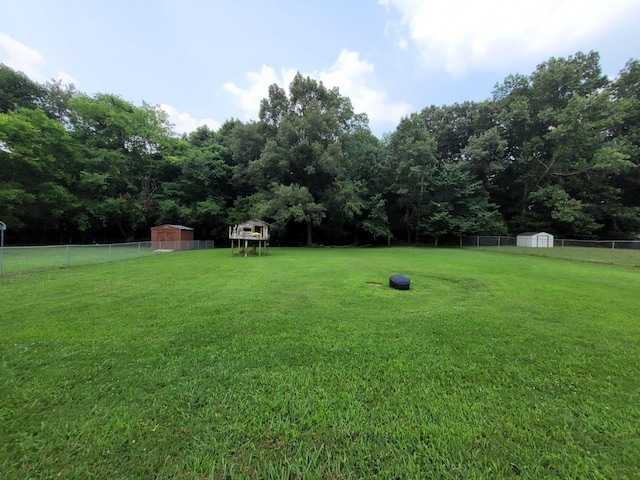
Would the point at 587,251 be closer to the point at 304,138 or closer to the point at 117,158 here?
the point at 304,138

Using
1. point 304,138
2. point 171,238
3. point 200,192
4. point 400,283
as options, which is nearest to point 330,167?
point 304,138

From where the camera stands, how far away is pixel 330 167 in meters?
23.2

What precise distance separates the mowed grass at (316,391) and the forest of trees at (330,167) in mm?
17752

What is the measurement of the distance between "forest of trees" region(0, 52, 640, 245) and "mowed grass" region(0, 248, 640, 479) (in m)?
17.8

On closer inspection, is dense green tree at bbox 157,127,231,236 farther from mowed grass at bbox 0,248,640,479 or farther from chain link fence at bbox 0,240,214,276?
mowed grass at bbox 0,248,640,479

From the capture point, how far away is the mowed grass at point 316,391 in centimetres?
185

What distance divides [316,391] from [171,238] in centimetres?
2367

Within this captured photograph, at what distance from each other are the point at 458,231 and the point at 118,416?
1233 inches

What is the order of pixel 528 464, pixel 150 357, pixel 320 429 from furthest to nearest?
pixel 150 357 < pixel 320 429 < pixel 528 464

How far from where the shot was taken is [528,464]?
71.7 inches

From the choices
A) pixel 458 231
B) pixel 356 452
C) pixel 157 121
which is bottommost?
pixel 356 452

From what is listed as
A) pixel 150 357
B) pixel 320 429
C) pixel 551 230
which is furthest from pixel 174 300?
pixel 551 230

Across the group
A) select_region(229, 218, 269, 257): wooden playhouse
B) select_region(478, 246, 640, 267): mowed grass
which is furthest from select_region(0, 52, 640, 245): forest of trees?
select_region(478, 246, 640, 267): mowed grass

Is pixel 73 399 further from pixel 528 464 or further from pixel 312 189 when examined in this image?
pixel 312 189
